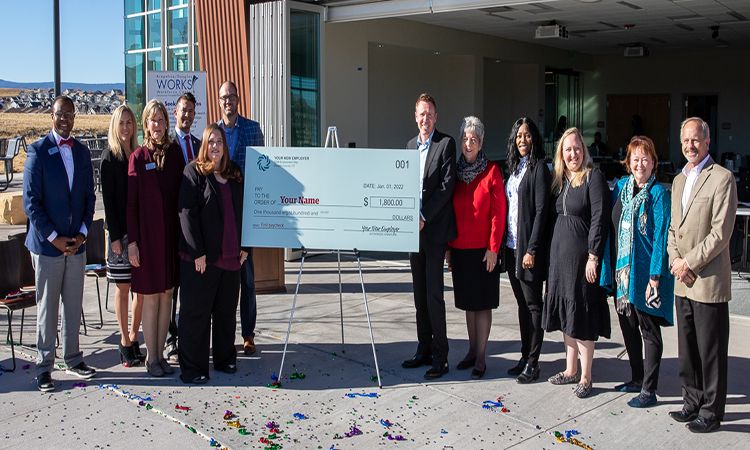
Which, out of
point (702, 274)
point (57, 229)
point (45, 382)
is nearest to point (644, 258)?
point (702, 274)

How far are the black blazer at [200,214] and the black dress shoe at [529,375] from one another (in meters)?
2.18

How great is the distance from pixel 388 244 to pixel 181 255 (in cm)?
139

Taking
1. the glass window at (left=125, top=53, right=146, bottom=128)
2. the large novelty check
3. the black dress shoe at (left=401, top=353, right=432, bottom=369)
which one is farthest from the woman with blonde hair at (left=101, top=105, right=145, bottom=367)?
the glass window at (left=125, top=53, right=146, bottom=128)

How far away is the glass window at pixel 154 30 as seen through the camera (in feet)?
35.1

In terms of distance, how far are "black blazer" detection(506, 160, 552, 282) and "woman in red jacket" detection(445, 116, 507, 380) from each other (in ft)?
0.47

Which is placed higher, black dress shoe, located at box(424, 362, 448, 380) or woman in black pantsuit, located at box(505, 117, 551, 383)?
woman in black pantsuit, located at box(505, 117, 551, 383)

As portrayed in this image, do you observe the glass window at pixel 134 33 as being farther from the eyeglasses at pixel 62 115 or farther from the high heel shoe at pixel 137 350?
the high heel shoe at pixel 137 350

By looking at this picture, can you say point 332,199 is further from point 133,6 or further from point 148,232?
point 133,6

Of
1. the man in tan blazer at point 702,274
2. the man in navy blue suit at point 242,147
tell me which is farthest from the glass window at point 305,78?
the man in tan blazer at point 702,274

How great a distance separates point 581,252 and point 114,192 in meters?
3.14

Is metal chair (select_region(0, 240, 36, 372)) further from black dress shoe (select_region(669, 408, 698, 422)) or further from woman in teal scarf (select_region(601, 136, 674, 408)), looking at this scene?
black dress shoe (select_region(669, 408, 698, 422))

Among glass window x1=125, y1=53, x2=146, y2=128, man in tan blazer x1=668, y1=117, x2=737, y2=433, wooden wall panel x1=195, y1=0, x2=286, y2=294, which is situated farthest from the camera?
glass window x1=125, y1=53, x2=146, y2=128

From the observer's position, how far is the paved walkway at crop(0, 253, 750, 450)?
11.4 feet

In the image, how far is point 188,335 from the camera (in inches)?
171
